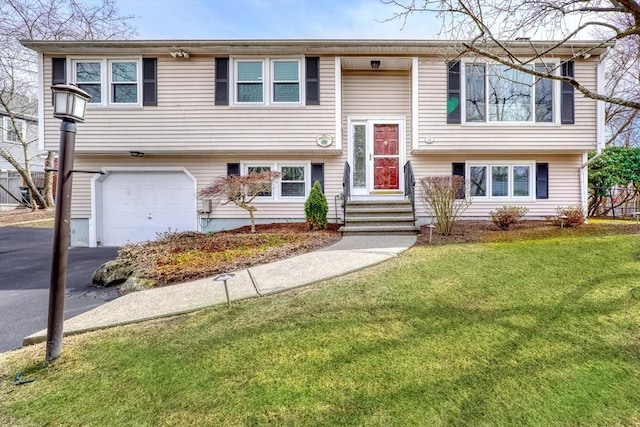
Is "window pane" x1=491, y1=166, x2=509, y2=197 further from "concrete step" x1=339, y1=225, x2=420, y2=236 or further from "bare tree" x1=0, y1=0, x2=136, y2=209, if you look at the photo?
"bare tree" x1=0, y1=0, x2=136, y2=209

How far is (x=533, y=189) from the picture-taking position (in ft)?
29.9

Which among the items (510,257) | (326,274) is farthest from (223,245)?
(510,257)

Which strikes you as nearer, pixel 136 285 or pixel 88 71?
pixel 136 285

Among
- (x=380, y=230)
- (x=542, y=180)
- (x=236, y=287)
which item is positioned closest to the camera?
(x=236, y=287)

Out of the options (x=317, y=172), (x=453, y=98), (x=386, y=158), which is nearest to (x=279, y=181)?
(x=317, y=172)

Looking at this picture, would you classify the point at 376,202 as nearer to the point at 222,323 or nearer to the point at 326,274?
the point at 326,274

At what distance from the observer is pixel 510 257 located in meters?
5.20

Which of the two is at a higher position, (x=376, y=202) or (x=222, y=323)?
(x=376, y=202)

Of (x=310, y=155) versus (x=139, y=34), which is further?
(x=139, y=34)

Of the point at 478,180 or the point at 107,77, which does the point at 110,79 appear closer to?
the point at 107,77

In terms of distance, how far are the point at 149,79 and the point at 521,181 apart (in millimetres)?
10933

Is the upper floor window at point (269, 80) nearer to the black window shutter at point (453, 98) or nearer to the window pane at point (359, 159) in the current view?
the window pane at point (359, 159)

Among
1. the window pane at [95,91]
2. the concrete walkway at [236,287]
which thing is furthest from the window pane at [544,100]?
the window pane at [95,91]

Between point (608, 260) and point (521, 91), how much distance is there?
587 cm
